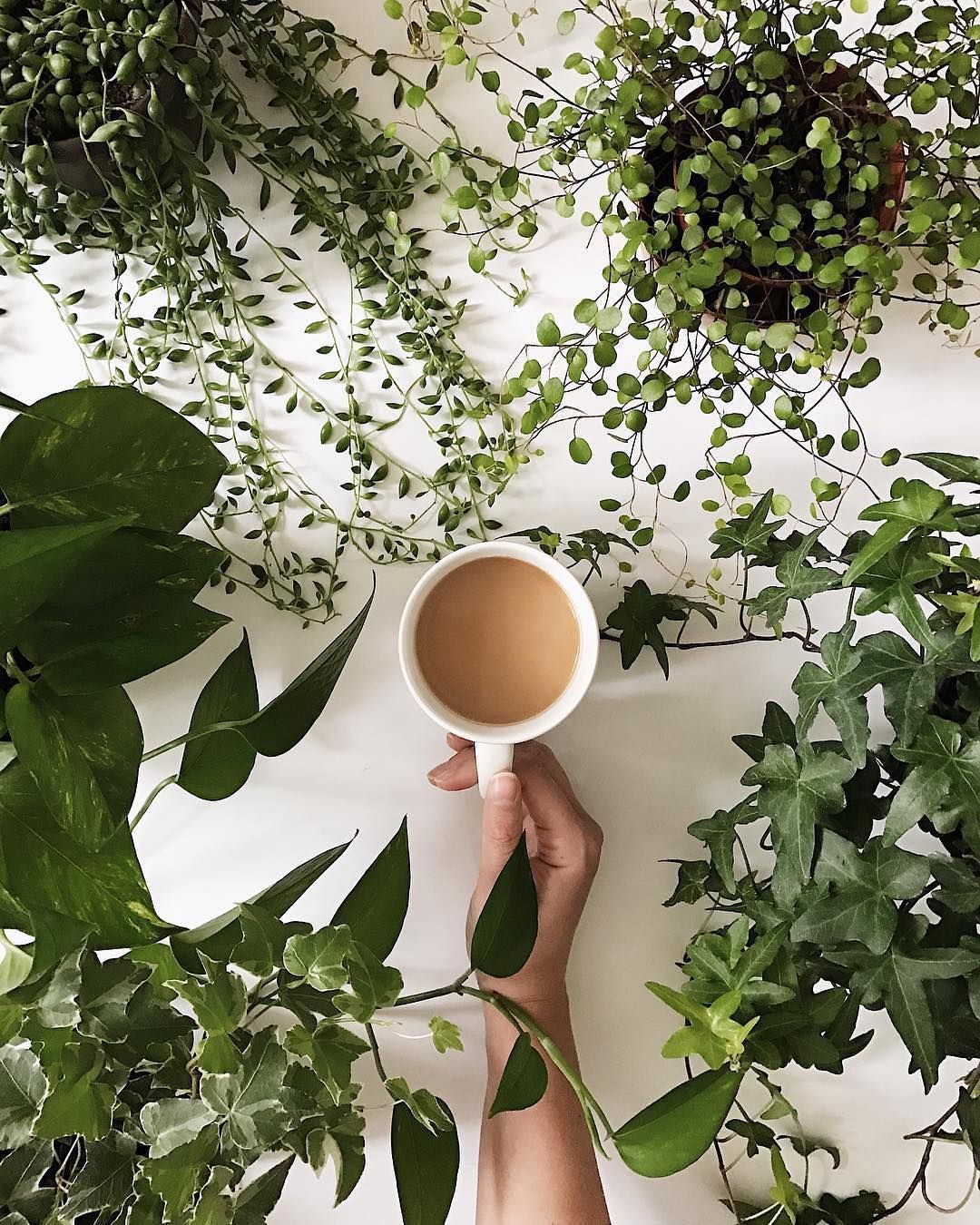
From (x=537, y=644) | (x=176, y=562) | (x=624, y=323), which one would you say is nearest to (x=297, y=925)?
(x=176, y=562)

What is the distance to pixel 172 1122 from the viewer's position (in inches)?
21.0

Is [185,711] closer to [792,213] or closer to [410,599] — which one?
[410,599]

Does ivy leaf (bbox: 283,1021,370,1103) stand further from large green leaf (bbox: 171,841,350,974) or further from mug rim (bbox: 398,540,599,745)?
mug rim (bbox: 398,540,599,745)

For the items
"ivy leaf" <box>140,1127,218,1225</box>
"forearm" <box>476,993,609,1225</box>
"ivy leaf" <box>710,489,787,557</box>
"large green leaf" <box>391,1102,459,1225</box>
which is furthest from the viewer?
"forearm" <box>476,993,609,1225</box>

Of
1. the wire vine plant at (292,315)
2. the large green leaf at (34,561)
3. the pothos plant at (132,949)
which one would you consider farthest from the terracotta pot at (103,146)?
the large green leaf at (34,561)

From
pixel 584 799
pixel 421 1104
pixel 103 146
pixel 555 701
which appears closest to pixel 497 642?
pixel 555 701

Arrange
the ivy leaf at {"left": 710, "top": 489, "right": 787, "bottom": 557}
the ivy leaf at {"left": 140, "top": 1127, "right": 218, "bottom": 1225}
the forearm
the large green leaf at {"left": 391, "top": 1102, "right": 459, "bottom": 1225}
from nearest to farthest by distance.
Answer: the ivy leaf at {"left": 140, "top": 1127, "right": 218, "bottom": 1225} → the large green leaf at {"left": 391, "top": 1102, "right": 459, "bottom": 1225} → the ivy leaf at {"left": 710, "top": 489, "right": 787, "bottom": 557} → the forearm

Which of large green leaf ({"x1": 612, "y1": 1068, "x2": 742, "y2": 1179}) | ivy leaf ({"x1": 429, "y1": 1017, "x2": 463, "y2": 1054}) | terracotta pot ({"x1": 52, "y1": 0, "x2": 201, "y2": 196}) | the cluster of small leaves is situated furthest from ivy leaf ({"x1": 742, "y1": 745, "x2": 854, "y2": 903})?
terracotta pot ({"x1": 52, "y1": 0, "x2": 201, "y2": 196})

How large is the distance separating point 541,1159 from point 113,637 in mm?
591

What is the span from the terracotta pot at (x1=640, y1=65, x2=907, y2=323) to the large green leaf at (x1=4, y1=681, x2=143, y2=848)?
1.84 ft

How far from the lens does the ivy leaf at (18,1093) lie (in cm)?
56

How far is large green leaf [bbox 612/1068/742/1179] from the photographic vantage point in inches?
24.0

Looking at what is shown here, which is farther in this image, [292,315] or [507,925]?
[292,315]

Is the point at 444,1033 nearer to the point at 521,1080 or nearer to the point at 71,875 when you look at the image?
the point at 521,1080
